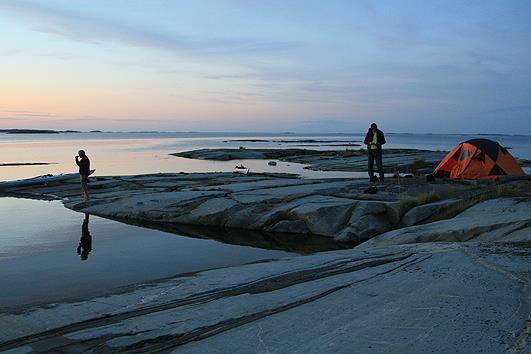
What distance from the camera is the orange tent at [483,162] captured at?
19.6 m

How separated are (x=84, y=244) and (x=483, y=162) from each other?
15.3m

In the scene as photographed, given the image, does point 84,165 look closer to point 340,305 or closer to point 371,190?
point 371,190

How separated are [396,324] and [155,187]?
19559 mm

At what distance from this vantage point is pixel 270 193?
1775cm

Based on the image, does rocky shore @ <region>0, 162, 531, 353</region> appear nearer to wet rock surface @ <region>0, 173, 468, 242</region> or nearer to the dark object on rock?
wet rock surface @ <region>0, 173, 468, 242</region>

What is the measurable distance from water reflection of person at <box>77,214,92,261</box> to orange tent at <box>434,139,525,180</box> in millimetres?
14537

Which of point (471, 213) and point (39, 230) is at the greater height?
point (471, 213)

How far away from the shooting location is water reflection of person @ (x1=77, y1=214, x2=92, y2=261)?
1184 cm

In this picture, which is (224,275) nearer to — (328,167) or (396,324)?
(396,324)

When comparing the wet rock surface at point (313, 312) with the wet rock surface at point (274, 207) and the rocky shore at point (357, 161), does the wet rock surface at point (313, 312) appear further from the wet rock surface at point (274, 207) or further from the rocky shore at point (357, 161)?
the rocky shore at point (357, 161)

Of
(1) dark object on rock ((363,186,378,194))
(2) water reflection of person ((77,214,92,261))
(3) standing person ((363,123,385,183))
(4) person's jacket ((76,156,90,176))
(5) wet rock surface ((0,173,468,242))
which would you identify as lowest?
(2) water reflection of person ((77,214,92,261))

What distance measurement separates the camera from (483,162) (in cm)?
1967

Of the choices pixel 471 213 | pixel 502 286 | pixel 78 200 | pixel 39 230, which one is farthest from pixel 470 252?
pixel 78 200

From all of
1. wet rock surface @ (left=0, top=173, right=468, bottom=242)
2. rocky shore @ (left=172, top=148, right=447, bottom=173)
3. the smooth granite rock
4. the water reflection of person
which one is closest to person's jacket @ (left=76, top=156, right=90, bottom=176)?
wet rock surface @ (left=0, top=173, right=468, bottom=242)
